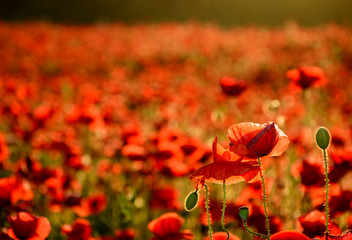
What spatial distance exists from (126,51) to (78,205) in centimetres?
541

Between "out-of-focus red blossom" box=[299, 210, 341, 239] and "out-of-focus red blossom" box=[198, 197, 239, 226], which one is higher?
"out-of-focus red blossom" box=[299, 210, 341, 239]

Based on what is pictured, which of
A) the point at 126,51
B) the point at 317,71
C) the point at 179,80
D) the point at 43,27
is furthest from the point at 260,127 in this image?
the point at 43,27

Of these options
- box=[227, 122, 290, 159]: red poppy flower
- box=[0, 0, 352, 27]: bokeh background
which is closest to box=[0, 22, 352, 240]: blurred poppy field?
box=[227, 122, 290, 159]: red poppy flower

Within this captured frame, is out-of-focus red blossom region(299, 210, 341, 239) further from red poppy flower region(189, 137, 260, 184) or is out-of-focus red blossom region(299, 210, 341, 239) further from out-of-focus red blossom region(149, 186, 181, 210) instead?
out-of-focus red blossom region(149, 186, 181, 210)

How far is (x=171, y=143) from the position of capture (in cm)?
167

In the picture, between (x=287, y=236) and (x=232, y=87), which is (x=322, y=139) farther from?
(x=232, y=87)

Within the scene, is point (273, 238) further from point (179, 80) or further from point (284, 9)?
point (284, 9)

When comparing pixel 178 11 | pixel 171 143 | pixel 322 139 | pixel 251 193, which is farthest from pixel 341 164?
pixel 178 11

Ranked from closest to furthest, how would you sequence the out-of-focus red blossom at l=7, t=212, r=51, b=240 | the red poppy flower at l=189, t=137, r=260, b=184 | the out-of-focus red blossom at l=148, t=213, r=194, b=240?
the red poppy flower at l=189, t=137, r=260, b=184 < the out-of-focus red blossom at l=7, t=212, r=51, b=240 < the out-of-focus red blossom at l=148, t=213, r=194, b=240

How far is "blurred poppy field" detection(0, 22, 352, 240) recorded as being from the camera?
108 cm

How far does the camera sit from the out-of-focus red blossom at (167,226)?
1.06m

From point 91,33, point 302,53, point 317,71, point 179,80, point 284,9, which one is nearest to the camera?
point 317,71

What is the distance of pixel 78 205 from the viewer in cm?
146

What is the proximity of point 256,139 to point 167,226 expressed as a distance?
0.45 m
